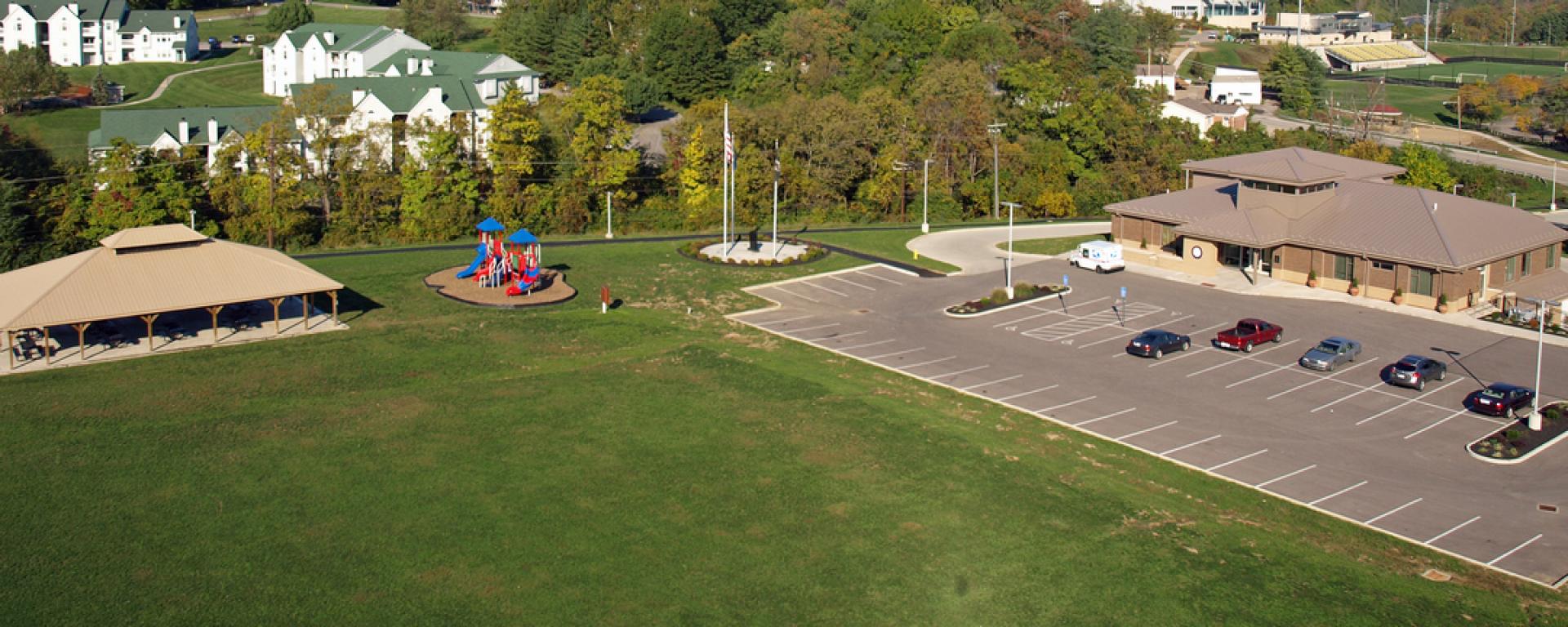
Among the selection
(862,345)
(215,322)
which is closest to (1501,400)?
(862,345)

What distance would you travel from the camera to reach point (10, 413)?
154 ft

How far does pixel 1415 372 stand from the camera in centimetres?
5334

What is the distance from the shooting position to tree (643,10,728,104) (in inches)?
5305

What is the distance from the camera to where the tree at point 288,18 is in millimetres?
166375

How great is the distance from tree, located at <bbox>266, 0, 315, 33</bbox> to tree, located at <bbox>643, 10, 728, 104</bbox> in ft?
192

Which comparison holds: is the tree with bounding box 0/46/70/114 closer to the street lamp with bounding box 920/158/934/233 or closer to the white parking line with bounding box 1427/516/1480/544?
the street lamp with bounding box 920/158/934/233

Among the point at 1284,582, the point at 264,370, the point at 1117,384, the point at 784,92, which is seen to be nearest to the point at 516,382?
the point at 264,370

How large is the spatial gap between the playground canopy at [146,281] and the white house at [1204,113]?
87.5 metres

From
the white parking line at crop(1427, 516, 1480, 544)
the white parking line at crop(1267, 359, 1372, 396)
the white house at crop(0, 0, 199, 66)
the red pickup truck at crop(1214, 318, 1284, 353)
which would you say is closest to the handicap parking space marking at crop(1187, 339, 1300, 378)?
the red pickup truck at crop(1214, 318, 1284, 353)

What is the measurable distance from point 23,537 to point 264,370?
54.3ft

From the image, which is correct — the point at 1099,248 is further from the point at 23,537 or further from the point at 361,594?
the point at 23,537

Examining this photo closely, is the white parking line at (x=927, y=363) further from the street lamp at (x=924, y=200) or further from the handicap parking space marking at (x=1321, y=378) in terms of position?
the street lamp at (x=924, y=200)

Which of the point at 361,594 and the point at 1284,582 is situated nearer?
the point at 361,594

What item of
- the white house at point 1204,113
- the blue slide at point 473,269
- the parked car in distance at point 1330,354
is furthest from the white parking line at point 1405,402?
the white house at point 1204,113
